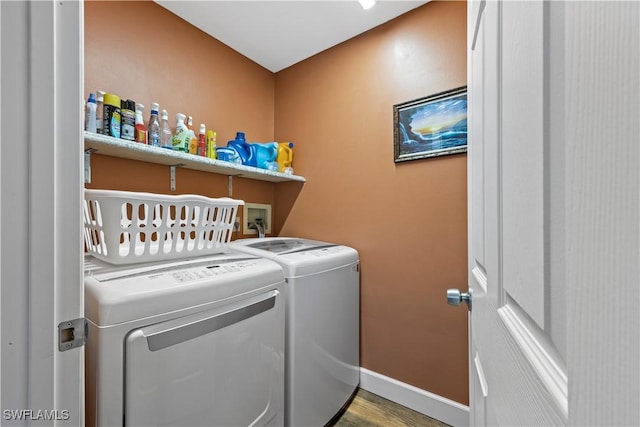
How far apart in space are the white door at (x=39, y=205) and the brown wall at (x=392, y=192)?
1.55 meters

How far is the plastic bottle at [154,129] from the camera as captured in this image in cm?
144

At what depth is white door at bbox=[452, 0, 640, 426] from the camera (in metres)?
0.17

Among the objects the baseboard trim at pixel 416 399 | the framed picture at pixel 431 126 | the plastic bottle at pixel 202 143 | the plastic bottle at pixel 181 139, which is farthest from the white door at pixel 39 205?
the baseboard trim at pixel 416 399

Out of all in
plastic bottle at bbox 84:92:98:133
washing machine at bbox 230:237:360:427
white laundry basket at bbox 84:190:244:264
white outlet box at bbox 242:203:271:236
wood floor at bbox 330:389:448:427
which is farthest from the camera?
white outlet box at bbox 242:203:271:236

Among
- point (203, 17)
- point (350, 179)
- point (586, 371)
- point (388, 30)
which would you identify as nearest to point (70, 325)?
point (586, 371)

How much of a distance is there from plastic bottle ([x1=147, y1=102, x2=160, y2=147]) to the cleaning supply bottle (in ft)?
1.69

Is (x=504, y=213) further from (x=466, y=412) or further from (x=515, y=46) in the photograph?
(x=466, y=412)

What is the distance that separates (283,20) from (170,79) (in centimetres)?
81

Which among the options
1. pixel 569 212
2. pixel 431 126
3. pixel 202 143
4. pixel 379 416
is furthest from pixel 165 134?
pixel 379 416

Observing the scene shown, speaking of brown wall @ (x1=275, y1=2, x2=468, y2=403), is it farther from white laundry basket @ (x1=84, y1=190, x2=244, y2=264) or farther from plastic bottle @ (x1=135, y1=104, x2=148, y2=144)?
plastic bottle @ (x1=135, y1=104, x2=148, y2=144)

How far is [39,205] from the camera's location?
46 cm

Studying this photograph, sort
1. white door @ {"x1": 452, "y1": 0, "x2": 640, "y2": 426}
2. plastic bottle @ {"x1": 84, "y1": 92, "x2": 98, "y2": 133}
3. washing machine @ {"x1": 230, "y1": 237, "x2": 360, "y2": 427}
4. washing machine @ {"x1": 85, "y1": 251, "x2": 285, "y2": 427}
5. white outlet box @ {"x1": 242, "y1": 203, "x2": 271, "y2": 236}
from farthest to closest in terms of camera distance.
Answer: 1. white outlet box @ {"x1": 242, "y1": 203, "x2": 271, "y2": 236}
2. washing machine @ {"x1": 230, "y1": 237, "x2": 360, "y2": 427}
3. plastic bottle @ {"x1": 84, "y1": 92, "x2": 98, "y2": 133}
4. washing machine @ {"x1": 85, "y1": 251, "x2": 285, "y2": 427}
5. white door @ {"x1": 452, "y1": 0, "x2": 640, "y2": 426}

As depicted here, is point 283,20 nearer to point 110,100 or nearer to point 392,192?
point 110,100

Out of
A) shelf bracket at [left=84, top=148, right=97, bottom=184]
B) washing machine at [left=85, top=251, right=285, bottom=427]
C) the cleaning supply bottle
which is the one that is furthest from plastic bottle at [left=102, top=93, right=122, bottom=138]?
the cleaning supply bottle
